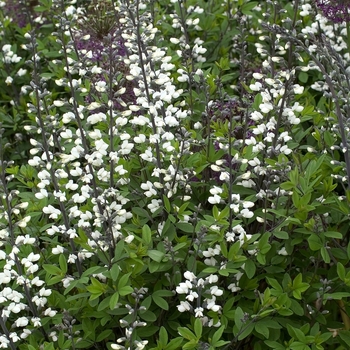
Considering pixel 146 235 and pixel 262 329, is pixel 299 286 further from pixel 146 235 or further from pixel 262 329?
pixel 146 235

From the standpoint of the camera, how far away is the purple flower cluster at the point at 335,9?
3959mm

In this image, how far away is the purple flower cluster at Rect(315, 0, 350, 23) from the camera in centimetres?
396

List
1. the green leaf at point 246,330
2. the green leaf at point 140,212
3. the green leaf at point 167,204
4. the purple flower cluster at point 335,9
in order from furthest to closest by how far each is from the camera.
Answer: the purple flower cluster at point 335,9
the green leaf at point 140,212
the green leaf at point 167,204
the green leaf at point 246,330

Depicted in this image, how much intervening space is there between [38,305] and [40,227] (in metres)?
0.56

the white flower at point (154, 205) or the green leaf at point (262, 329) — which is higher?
the white flower at point (154, 205)

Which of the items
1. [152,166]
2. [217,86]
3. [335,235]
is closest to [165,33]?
[217,86]

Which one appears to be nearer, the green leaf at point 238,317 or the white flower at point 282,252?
the green leaf at point 238,317

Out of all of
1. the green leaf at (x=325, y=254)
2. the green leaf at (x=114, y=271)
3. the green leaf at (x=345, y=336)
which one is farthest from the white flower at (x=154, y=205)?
the green leaf at (x=345, y=336)

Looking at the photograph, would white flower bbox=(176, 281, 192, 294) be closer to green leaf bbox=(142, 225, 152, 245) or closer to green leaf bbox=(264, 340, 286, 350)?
green leaf bbox=(142, 225, 152, 245)

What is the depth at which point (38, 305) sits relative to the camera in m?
3.04

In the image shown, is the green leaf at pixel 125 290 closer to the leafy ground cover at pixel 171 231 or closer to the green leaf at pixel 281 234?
the leafy ground cover at pixel 171 231

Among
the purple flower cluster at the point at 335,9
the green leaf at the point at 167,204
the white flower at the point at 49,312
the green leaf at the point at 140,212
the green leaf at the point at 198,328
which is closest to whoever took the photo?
the green leaf at the point at 198,328

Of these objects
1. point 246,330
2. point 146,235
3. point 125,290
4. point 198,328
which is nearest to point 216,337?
point 198,328

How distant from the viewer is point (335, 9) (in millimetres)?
3988
